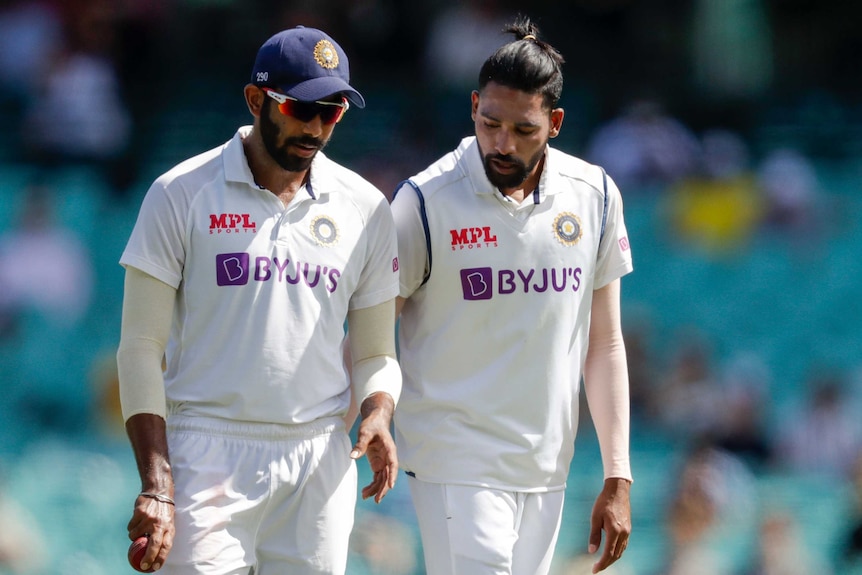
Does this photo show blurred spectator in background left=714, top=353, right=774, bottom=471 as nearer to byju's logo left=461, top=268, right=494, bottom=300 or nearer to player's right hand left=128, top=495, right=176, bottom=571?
byju's logo left=461, top=268, right=494, bottom=300

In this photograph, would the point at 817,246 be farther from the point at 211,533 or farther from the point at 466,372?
the point at 211,533

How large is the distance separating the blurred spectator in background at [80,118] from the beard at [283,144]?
538 cm

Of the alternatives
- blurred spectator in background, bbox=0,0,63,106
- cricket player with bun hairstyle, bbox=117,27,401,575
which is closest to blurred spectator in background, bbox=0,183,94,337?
blurred spectator in background, bbox=0,0,63,106

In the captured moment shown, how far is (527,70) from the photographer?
12.4 ft

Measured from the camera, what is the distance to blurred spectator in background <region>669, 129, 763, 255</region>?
28.2 ft

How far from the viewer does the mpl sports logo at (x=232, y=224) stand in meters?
3.44

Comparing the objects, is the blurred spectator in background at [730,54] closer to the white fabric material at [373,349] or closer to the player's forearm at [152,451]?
the white fabric material at [373,349]

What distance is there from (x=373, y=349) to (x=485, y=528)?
589 mm

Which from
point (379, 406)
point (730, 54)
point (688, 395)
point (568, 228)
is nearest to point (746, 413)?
point (688, 395)

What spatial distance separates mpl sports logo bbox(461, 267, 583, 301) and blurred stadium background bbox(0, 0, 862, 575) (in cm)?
365

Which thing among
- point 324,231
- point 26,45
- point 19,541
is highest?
point 26,45

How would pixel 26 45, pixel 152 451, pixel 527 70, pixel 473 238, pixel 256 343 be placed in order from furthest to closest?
pixel 26 45 < pixel 473 238 < pixel 527 70 < pixel 256 343 < pixel 152 451

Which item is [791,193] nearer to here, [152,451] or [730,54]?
[730,54]

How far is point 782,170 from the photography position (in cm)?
868
